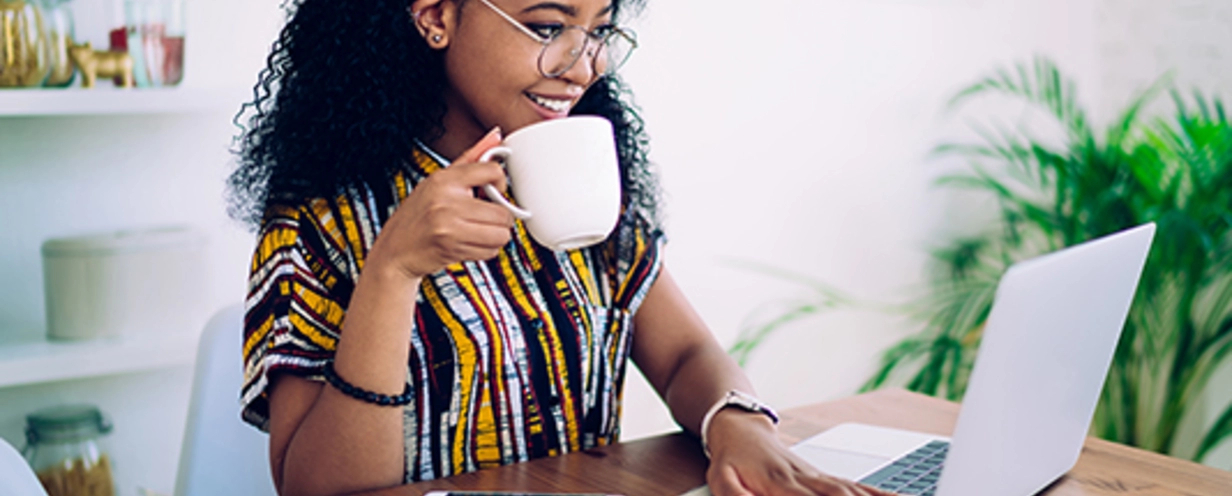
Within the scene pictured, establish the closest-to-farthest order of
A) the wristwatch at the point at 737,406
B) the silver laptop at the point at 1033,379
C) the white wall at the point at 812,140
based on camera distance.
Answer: the silver laptop at the point at 1033,379
the wristwatch at the point at 737,406
the white wall at the point at 812,140

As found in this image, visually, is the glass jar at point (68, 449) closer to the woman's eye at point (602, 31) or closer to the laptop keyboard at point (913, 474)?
the woman's eye at point (602, 31)

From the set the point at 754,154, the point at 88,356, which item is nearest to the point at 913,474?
the point at 88,356

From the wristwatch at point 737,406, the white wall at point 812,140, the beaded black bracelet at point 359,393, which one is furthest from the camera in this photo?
the white wall at point 812,140

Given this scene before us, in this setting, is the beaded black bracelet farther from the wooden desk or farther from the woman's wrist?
the woman's wrist

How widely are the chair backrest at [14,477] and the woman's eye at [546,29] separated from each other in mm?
549

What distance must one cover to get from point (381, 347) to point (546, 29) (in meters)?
0.33

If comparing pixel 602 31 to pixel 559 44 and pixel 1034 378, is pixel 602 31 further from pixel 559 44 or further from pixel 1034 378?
pixel 1034 378

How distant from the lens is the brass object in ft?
4.72

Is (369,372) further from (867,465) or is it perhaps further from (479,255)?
(867,465)

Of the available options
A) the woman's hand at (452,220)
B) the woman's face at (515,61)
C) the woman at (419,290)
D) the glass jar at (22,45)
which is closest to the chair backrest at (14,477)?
the woman at (419,290)

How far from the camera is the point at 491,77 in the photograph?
105 centimetres

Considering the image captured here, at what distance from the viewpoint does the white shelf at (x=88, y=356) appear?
142 centimetres

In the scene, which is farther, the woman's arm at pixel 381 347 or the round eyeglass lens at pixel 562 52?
the round eyeglass lens at pixel 562 52

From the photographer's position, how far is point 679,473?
3.30 feet
